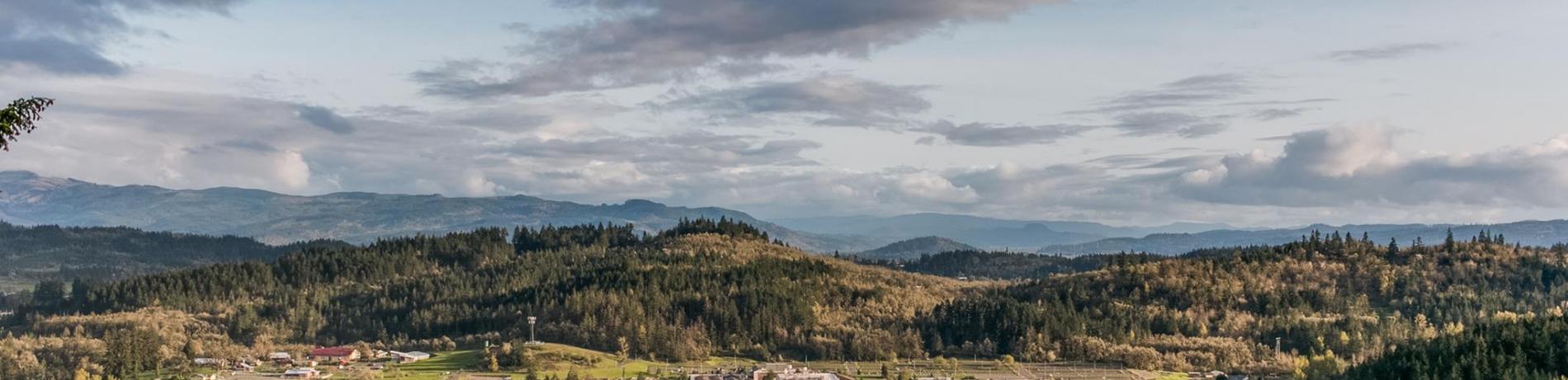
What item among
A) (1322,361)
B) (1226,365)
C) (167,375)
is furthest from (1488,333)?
(167,375)

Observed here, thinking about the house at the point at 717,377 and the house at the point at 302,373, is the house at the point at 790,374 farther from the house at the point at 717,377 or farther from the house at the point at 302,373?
the house at the point at 302,373

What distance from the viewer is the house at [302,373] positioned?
182125 millimetres

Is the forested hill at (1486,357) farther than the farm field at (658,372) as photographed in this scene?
No

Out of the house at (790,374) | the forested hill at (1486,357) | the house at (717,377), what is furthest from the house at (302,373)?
the forested hill at (1486,357)

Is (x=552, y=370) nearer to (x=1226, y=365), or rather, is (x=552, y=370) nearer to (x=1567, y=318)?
(x=1226, y=365)

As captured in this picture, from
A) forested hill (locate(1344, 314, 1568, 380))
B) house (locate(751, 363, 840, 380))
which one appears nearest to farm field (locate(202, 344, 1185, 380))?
house (locate(751, 363, 840, 380))

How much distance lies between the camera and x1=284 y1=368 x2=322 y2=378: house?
598 feet

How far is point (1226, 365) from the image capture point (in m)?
195

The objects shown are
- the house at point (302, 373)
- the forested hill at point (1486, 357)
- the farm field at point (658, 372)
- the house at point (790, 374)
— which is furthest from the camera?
the farm field at point (658, 372)

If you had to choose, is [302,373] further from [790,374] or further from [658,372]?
[790,374]

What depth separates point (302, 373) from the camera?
183 metres

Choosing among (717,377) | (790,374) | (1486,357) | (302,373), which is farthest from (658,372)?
→ (1486,357)

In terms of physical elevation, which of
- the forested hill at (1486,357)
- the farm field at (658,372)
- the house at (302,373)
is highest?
the forested hill at (1486,357)

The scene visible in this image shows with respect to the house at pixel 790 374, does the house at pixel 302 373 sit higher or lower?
lower
